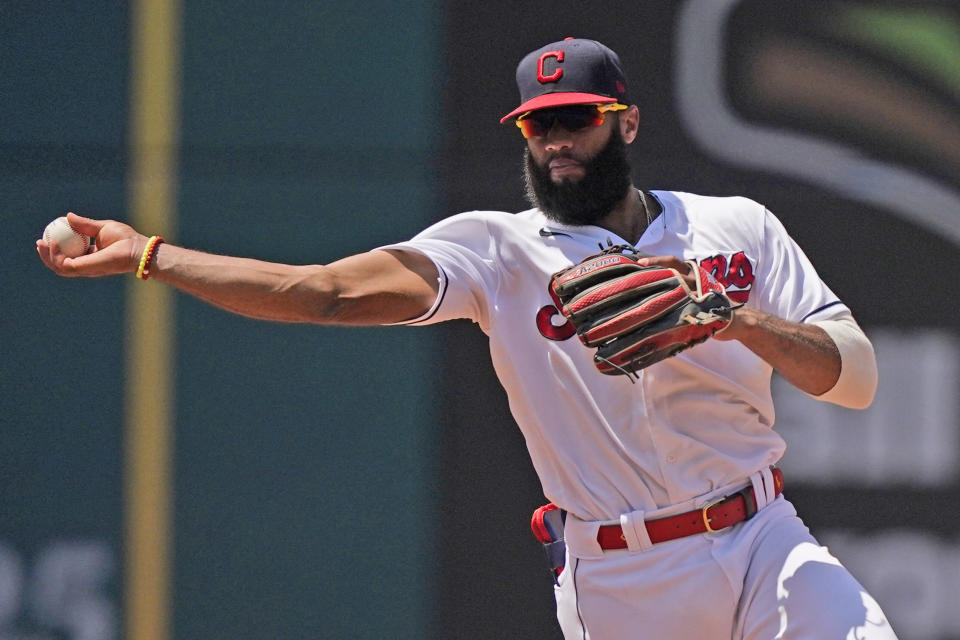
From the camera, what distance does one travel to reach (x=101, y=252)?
273cm

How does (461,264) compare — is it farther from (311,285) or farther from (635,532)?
(635,532)

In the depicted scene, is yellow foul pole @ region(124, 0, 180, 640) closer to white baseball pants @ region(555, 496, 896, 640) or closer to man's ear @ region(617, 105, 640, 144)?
man's ear @ region(617, 105, 640, 144)

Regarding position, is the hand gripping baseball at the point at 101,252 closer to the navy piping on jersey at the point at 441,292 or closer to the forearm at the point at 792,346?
the navy piping on jersey at the point at 441,292

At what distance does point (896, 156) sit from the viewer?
490 centimetres

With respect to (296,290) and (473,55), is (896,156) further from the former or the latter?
(296,290)

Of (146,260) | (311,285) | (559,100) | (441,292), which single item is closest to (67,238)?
(146,260)

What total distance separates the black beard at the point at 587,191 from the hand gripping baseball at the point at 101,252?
0.92 meters

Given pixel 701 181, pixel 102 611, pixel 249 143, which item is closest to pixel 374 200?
pixel 249 143

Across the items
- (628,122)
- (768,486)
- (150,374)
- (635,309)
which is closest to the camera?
(635,309)

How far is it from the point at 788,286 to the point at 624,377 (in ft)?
1.41

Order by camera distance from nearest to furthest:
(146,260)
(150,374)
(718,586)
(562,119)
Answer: (146,260), (718,586), (562,119), (150,374)

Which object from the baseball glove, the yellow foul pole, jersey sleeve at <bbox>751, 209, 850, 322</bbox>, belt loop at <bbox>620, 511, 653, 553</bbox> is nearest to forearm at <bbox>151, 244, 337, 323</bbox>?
the baseball glove

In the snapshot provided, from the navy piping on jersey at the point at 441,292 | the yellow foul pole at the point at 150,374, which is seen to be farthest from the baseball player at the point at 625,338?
the yellow foul pole at the point at 150,374

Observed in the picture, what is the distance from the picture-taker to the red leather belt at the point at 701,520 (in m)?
2.87
